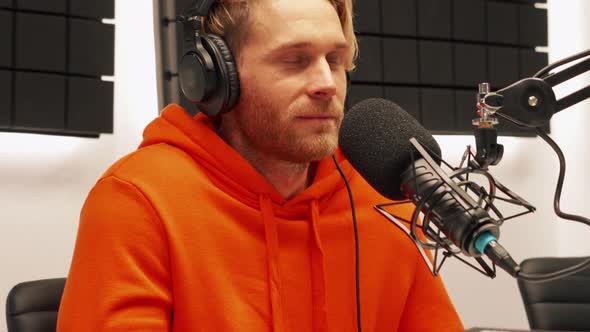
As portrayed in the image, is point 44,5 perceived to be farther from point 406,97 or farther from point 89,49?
point 406,97

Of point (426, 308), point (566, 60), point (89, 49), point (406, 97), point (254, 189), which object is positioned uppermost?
point (89, 49)

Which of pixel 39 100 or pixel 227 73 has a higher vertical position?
pixel 39 100

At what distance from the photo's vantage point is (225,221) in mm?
1099

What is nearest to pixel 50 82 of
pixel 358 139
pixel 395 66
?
pixel 395 66

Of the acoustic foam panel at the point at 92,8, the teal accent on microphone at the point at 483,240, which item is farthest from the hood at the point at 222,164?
the acoustic foam panel at the point at 92,8

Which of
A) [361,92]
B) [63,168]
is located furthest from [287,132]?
[361,92]

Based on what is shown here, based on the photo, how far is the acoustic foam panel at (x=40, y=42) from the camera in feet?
7.62

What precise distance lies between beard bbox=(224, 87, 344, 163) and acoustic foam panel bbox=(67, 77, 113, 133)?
4.50 ft

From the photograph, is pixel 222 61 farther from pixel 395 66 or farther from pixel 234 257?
pixel 395 66

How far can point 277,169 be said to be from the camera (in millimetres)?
1202

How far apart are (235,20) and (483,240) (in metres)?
0.69

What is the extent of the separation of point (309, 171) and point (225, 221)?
227mm

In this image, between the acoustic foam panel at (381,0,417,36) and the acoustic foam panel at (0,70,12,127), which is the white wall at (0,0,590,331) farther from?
the acoustic foam panel at (381,0,417,36)

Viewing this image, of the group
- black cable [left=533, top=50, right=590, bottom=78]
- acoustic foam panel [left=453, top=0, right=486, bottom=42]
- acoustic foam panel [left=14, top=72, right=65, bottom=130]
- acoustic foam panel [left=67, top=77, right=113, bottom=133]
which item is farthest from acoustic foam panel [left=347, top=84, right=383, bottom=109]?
black cable [left=533, top=50, right=590, bottom=78]
